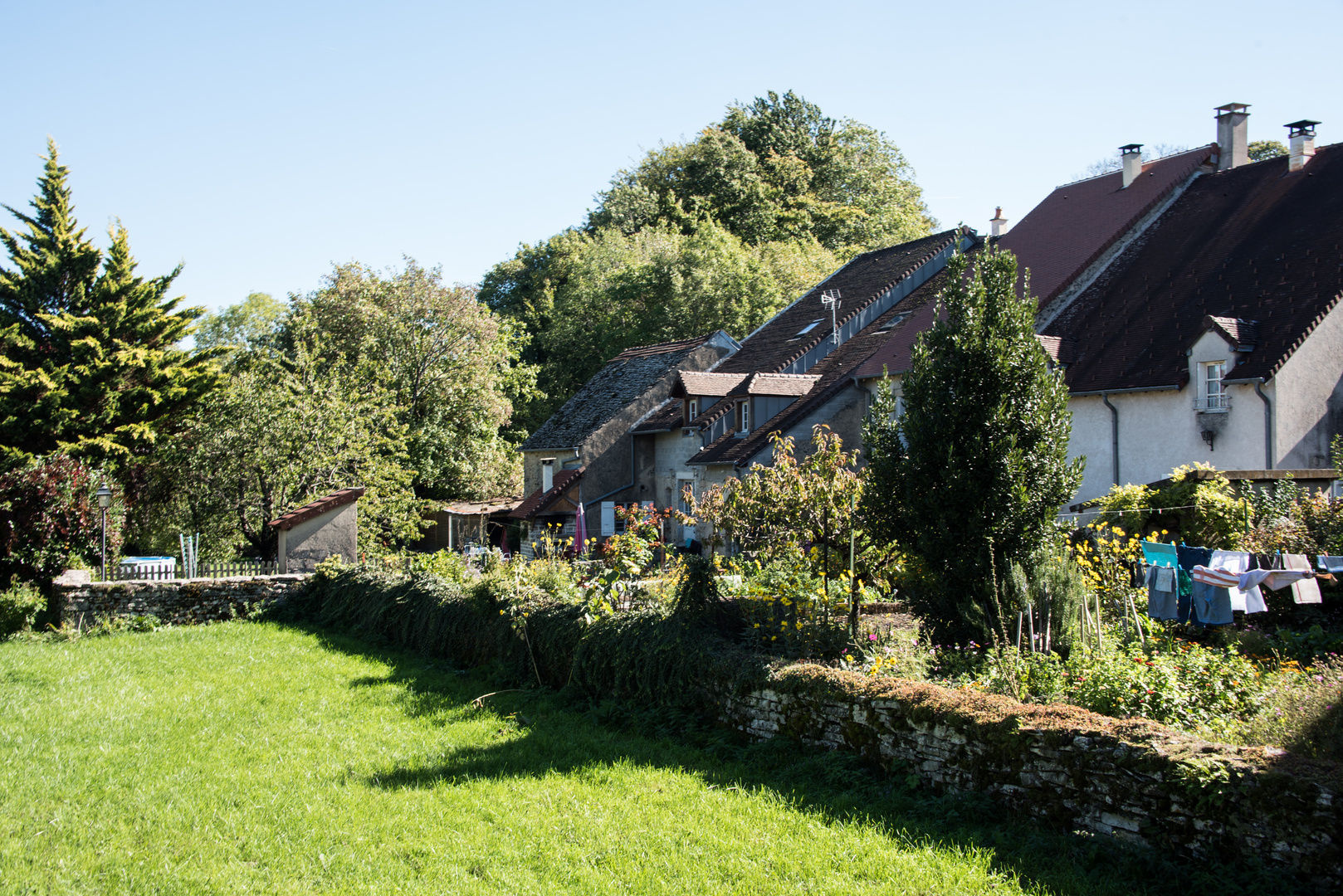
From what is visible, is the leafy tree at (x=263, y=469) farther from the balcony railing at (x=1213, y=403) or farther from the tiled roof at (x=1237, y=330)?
the tiled roof at (x=1237, y=330)

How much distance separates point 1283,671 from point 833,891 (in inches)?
234

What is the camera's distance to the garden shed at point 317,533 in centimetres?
2134

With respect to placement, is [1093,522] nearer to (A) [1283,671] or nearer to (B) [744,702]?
(A) [1283,671]

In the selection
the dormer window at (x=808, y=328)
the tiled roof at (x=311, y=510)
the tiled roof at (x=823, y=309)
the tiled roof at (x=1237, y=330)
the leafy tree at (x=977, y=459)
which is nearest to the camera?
the leafy tree at (x=977, y=459)

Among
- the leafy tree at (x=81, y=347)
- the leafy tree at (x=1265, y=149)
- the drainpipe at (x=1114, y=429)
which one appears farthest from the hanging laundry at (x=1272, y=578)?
the leafy tree at (x=1265, y=149)

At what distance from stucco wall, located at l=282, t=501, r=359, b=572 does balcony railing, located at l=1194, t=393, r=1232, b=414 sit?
1876 centimetres

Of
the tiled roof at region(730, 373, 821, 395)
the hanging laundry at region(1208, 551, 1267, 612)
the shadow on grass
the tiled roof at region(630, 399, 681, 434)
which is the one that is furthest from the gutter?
the tiled roof at region(630, 399, 681, 434)

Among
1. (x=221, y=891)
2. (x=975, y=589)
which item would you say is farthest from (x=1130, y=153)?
(x=221, y=891)

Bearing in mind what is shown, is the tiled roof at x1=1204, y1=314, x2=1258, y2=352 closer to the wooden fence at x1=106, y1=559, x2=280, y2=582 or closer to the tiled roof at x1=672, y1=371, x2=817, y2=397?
the tiled roof at x1=672, y1=371, x2=817, y2=397

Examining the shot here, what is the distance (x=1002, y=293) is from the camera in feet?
34.8

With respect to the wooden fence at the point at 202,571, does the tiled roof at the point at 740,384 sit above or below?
Result: above

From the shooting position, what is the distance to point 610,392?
3650 centimetres

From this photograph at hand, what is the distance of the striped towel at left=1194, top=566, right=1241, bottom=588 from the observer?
11.2 meters

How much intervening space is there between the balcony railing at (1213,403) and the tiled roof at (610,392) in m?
18.6
